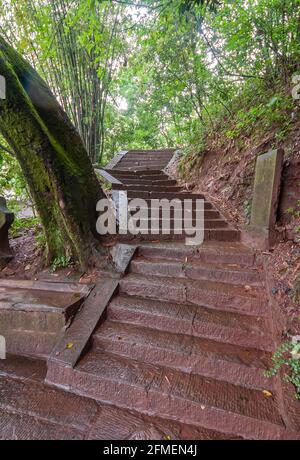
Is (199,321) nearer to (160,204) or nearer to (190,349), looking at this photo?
(190,349)

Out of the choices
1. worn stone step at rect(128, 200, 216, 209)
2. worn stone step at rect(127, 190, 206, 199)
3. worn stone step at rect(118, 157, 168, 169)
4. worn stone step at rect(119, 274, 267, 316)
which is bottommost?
worn stone step at rect(119, 274, 267, 316)

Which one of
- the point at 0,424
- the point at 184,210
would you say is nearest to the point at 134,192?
the point at 184,210

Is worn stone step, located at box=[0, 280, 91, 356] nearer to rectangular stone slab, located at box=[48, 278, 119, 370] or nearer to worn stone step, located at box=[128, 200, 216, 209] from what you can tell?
rectangular stone slab, located at box=[48, 278, 119, 370]

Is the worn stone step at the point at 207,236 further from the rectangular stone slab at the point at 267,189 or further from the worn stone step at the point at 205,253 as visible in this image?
the rectangular stone slab at the point at 267,189

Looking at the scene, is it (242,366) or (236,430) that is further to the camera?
(242,366)

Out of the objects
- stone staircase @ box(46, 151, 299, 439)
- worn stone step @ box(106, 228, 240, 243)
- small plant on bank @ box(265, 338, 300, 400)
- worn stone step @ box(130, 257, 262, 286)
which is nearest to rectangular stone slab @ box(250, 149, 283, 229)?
worn stone step @ box(106, 228, 240, 243)

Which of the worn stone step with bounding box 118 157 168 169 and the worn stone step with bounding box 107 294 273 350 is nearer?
the worn stone step with bounding box 107 294 273 350

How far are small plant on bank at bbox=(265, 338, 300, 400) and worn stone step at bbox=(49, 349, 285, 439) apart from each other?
192 mm

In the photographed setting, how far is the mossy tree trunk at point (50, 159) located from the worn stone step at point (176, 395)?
1.32 m

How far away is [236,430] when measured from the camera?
157cm

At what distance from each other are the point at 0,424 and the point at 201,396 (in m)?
1.48

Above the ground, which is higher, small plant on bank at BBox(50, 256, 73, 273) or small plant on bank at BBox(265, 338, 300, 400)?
small plant on bank at BBox(50, 256, 73, 273)

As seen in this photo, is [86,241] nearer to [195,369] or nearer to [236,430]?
[195,369]

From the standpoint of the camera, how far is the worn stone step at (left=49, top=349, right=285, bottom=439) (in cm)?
157
